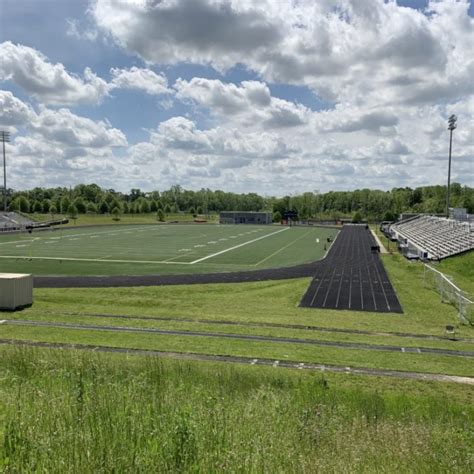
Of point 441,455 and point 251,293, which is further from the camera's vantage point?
point 251,293

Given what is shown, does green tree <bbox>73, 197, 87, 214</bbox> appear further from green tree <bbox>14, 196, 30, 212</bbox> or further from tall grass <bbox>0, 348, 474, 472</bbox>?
tall grass <bbox>0, 348, 474, 472</bbox>

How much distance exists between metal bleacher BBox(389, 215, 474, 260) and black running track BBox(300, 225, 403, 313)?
671 cm

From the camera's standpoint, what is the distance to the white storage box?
26.7 m

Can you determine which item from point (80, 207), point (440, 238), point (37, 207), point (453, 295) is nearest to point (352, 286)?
point (453, 295)

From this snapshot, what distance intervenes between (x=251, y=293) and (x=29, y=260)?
26.6 m

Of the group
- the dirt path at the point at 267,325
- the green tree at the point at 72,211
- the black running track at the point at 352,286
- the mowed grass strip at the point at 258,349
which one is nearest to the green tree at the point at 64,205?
the green tree at the point at 72,211

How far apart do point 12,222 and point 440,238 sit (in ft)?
263

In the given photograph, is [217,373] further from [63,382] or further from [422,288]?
[422,288]

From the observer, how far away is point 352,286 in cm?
3603

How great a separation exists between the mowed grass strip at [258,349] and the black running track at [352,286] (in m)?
9.74

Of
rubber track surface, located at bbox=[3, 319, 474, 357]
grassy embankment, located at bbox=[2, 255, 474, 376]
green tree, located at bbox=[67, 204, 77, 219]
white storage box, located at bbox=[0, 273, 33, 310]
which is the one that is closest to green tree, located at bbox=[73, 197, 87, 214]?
green tree, located at bbox=[67, 204, 77, 219]

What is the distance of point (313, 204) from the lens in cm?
19925

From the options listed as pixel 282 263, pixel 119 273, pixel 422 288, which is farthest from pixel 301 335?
pixel 282 263

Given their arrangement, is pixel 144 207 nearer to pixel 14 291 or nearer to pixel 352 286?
pixel 352 286
